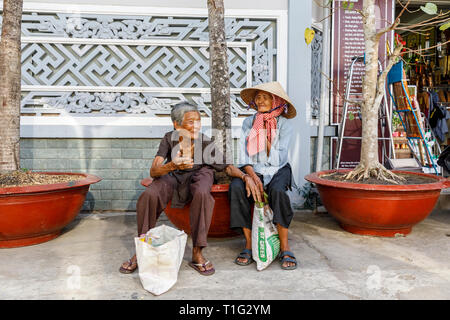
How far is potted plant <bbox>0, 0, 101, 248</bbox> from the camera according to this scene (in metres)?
3.17

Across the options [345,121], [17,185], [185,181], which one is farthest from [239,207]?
[345,121]

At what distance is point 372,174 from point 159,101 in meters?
2.66

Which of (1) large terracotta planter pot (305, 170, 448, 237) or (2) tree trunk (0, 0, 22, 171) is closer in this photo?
(1) large terracotta planter pot (305, 170, 448, 237)

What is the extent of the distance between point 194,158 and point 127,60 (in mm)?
2150

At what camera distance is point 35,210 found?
3201 millimetres

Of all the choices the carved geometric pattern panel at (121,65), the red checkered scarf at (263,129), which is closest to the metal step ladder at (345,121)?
the carved geometric pattern panel at (121,65)

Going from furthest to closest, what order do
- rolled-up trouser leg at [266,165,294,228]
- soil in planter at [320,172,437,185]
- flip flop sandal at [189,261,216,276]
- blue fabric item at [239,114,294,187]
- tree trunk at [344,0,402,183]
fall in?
tree trunk at [344,0,402,183] < soil in planter at [320,172,437,185] < blue fabric item at [239,114,294,187] < rolled-up trouser leg at [266,165,294,228] < flip flop sandal at [189,261,216,276]

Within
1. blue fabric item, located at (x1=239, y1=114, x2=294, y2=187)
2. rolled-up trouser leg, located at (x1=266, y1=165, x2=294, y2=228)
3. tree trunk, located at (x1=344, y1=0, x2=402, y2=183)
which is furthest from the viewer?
tree trunk, located at (x1=344, y1=0, x2=402, y2=183)

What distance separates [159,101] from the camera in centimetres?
469

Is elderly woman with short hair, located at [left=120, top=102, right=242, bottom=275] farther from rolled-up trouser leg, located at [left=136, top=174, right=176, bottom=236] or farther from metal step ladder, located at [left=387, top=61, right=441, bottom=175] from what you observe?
metal step ladder, located at [left=387, top=61, right=441, bottom=175]

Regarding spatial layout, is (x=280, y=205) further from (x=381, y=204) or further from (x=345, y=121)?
(x=345, y=121)

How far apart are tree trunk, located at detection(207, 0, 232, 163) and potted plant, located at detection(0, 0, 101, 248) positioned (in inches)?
53.6

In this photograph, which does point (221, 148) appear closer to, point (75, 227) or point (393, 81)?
point (75, 227)

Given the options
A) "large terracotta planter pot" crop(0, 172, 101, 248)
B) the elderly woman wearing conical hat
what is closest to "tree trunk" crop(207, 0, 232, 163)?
the elderly woman wearing conical hat
